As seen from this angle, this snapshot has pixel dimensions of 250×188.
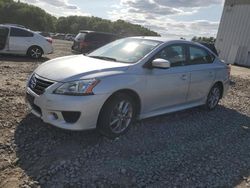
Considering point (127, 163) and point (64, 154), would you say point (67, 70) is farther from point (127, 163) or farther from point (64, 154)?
point (127, 163)

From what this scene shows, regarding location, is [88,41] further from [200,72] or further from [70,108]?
[70,108]

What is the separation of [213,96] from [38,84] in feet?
14.4

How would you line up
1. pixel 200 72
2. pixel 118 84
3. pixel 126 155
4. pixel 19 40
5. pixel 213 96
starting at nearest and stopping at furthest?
1. pixel 126 155
2. pixel 118 84
3. pixel 200 72
4. pixel 213 96
5. pixel 19 40

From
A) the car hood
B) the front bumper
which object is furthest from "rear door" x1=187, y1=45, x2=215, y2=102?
the front bumper

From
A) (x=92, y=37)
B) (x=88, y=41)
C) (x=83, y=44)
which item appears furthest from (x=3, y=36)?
(x=92, y=37)

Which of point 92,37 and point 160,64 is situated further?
point 92,37

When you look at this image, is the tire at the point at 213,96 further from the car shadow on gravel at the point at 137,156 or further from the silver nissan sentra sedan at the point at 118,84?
the car shadow on gravel at the point at 137,156

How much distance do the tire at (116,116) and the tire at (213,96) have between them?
9.16ft

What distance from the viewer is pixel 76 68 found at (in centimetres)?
464

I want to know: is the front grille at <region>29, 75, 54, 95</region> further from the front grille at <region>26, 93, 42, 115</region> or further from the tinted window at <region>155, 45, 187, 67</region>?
the tinted window at <region>155, 45, 187, 67</region>

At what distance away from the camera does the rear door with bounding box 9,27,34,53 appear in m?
13.1

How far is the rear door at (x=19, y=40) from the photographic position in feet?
42.9

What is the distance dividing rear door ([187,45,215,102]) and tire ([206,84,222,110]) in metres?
0.27

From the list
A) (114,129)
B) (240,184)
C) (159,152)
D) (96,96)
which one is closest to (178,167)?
(159,152)
